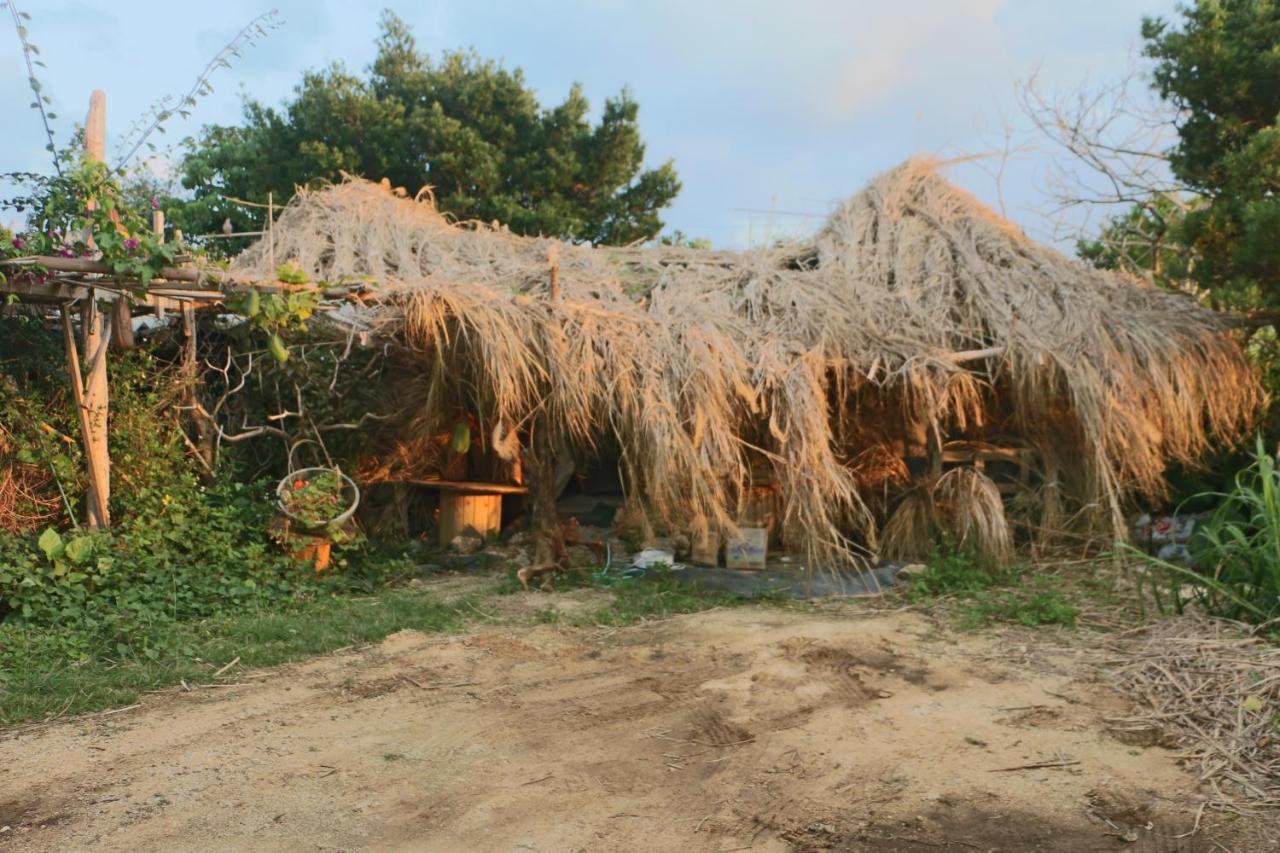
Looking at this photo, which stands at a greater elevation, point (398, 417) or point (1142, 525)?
point (398, 417)

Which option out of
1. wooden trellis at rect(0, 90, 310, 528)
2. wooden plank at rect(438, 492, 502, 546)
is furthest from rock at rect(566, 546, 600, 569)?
wooden trellis at rect(0, 90, 310, 528)

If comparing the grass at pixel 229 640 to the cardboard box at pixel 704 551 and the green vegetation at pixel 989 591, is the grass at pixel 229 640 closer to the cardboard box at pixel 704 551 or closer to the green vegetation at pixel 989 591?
the cardboard box at pixel 704 551

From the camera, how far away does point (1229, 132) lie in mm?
7887

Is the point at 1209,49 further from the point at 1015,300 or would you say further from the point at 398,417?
the point at 398,417

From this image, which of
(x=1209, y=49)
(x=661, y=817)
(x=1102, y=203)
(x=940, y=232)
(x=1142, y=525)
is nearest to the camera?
(x=661, y=817)

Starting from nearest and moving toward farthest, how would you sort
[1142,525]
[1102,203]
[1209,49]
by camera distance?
[1209,49] < [1142,525] < [1102,203]

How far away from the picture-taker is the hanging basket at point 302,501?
6777mm

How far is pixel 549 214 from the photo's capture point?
14547 mm

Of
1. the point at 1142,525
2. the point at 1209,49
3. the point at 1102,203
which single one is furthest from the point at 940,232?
the point at 1102,203

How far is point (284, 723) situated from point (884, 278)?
620 centimetres

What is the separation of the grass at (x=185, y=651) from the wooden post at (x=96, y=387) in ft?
4.03

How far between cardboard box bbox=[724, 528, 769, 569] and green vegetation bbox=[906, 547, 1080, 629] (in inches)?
51.0

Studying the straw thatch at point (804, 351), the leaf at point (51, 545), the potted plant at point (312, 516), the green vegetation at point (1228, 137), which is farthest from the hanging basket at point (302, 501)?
the green vegetation at point (1228, 137)

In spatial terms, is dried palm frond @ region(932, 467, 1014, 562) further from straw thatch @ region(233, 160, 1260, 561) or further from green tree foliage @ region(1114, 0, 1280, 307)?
green tree foliage @ region(1114, 0, 1280, 307)
